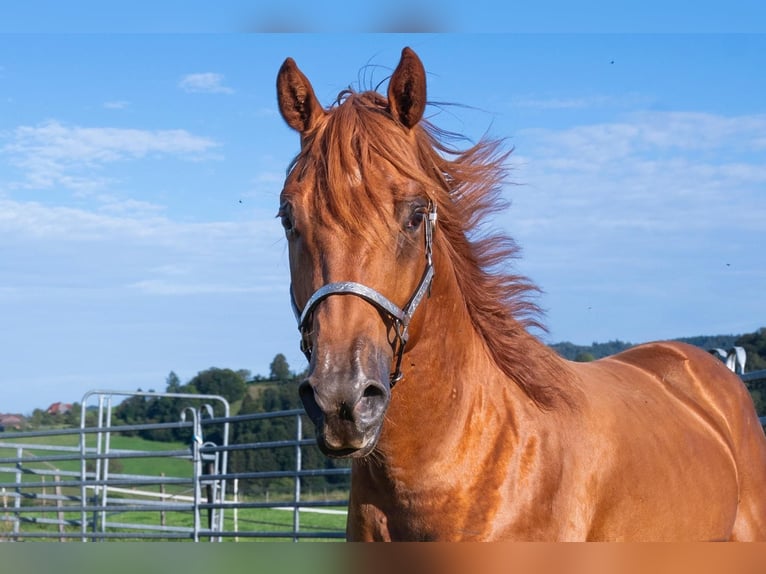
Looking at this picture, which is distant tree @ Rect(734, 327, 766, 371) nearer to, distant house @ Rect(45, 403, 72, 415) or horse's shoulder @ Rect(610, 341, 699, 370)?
horse's shoulder @ Rect(610, 341, 699, 370)

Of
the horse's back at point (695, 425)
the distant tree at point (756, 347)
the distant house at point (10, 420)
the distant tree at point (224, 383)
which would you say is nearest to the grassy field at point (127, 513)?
the distant house at point (10, 420)

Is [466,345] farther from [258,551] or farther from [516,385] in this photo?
[258,551]

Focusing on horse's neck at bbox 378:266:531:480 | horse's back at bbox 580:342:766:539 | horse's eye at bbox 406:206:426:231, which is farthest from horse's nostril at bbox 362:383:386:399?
horse's back at bbox 580:342:766:539

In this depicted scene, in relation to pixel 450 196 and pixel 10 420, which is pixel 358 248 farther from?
pixel 10 420

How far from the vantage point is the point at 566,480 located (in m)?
2.79

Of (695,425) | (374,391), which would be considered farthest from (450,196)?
(695,425)

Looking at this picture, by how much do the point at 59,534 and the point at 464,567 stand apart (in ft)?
35.9

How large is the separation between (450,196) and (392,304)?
0.75 m

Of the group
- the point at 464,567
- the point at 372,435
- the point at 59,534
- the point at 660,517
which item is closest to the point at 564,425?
the point at 660,517

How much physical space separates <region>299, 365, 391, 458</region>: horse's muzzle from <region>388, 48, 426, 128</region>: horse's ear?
98cm

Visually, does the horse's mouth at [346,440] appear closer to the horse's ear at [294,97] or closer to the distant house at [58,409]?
the horse's ear at [294,97]

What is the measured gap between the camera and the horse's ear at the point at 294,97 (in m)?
2.84

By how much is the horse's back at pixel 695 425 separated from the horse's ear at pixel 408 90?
1383 mm

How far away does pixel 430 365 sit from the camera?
2688 mm
